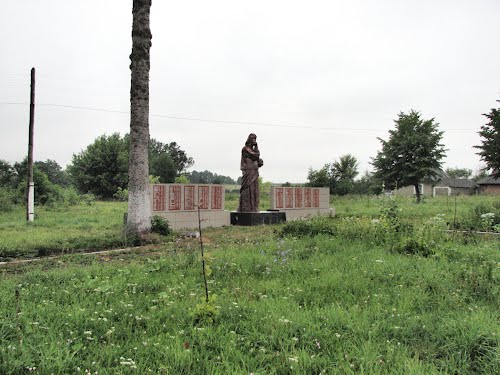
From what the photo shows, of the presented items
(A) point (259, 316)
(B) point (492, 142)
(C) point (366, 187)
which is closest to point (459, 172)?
(C) point (366, 187)

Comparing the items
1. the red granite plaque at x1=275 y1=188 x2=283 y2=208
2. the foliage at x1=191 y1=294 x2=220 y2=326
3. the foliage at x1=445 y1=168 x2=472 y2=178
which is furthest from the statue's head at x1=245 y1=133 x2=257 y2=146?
the foliage at x1=445 y1=168 x2=472 y2=178

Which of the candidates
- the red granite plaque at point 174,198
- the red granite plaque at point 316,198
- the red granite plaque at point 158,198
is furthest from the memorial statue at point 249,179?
the red granite plaque at point 316,198

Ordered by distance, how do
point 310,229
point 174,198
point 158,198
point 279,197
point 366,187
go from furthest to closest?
point 366,187 → point 279,197 → point 174,198 → point 158,198 → point 310,229

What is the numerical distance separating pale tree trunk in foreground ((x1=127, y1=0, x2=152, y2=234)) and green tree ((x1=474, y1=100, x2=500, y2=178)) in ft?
61.9

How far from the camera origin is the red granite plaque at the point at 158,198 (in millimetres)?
11805

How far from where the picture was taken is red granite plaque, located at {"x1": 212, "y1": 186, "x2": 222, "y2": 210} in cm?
1382

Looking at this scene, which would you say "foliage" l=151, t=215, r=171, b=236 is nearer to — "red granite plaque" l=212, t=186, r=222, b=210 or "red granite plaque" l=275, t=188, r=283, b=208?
"red granite plaque" l=212, t=186, r=222, b=210

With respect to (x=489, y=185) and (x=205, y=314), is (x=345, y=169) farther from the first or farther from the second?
(x=205, y=314)

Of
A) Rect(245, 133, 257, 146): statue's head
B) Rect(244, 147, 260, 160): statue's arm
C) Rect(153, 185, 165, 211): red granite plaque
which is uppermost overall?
Rect(245, 133, 257, 146): statue's head

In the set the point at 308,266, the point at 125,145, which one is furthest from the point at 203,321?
the point at 125,145

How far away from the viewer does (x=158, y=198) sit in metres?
11.9

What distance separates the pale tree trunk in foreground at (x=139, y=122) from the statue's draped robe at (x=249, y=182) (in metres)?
5.35

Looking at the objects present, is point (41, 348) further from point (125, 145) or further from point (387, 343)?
point (125, 145)

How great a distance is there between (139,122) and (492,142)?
19.3 m
